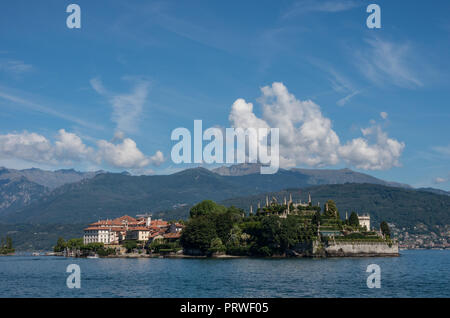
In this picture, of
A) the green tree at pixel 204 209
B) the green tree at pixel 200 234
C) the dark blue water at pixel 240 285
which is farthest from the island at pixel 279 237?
the dark blue water at pixel 240 285

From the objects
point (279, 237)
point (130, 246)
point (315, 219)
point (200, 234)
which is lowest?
point (130, 246)

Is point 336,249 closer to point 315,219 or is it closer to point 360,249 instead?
point 360,249

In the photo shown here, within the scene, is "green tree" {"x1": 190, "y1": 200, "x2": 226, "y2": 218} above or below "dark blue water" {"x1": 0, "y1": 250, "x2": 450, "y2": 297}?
above

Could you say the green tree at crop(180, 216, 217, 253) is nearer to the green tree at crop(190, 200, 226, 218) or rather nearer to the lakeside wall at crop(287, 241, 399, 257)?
the green tree at crop(190, 200, 226, 218)

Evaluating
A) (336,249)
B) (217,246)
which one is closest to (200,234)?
(217,246)

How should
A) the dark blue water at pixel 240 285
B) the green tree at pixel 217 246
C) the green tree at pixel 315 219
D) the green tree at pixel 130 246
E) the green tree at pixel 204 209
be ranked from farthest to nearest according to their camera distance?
1. the green tree at pixel 130 246
2. the green tree at pixel 204 209
3. the green tree at pixel 217 246
4. the green tree at pixel 315 219
5. the dark blue water at pixel 240 285

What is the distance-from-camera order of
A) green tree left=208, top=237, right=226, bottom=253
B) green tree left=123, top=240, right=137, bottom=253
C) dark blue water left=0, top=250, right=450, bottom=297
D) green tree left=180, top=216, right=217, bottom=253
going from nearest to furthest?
dark blue water left=0, top=250, right=450, bottom=297, green tree left=208, top=237, right=226, bottom=253, green tree left=180, top=216, right=217, bottom=253, green tree left=123, top=240, right=137, bottom=253

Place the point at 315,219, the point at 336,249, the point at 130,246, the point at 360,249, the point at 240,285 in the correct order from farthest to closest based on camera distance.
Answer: the point at 130,246, the point at 315,219, the point at 360,249, the point at 336,249, the point at 240,285

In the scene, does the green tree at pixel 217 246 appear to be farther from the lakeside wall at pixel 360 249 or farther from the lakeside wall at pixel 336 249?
the lakeside wall at pixel 360 249

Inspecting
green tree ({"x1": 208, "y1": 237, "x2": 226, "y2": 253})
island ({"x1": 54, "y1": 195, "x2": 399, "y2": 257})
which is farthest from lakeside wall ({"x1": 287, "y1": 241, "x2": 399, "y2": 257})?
green tree ({"x1": 208, "y1": 237, "x2": 226, "y2": 253})

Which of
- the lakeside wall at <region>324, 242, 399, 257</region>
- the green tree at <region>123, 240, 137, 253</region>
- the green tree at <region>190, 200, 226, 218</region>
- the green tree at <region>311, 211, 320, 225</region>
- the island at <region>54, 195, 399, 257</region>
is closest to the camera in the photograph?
the island at <region>54, 195, 399, 257</region>
